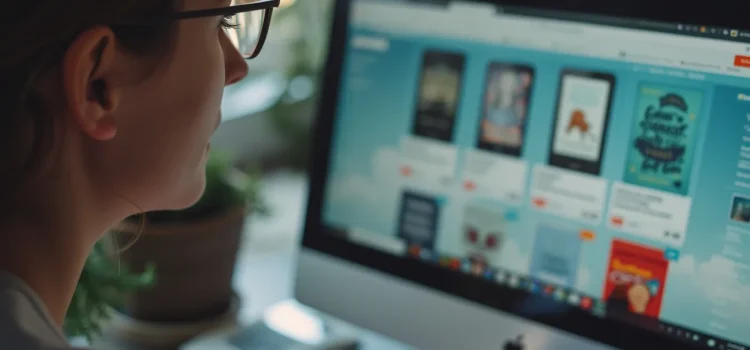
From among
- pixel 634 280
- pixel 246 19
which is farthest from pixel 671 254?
pixel 246 19

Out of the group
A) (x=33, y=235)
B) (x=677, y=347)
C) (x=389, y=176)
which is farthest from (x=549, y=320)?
(x=33, y=235)

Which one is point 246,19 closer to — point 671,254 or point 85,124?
point 85,124

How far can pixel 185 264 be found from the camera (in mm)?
941

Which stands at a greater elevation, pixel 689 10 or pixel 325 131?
pixel 689 10

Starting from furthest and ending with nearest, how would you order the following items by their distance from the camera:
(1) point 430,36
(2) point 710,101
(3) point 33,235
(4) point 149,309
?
(4) point 149,309 < (1) point 430,36 < (2) point 710,101 < (3) point 33,235

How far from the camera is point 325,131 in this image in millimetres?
890

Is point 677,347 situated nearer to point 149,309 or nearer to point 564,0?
point 564,0

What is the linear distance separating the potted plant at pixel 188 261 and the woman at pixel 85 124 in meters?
0.31

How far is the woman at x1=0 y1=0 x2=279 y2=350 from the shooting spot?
19.4 inches

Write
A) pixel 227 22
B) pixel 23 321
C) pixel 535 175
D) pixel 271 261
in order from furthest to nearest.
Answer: pixel 271 261, pixel 535 175, pixel 227 22, pixel 23 321

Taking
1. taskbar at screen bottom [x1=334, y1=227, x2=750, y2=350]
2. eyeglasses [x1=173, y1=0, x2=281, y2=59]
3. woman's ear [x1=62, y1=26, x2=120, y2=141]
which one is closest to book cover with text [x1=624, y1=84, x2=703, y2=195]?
taskbar at screen bottom [x1=334, y1=227, x2=750, y2=350]

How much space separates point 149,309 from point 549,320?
0.46 m

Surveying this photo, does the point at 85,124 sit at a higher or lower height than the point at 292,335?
higher

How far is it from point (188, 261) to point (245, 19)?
36cm
